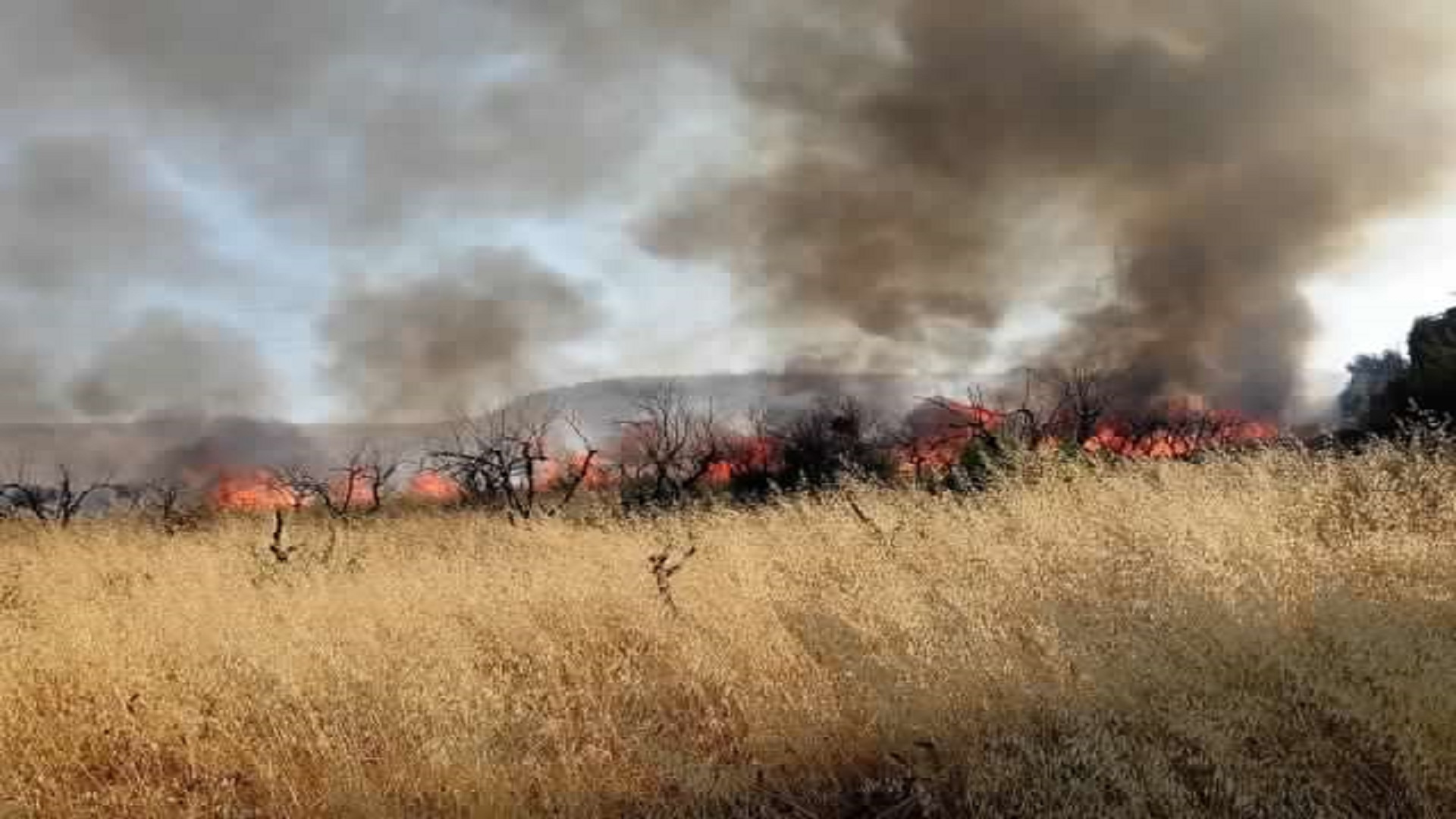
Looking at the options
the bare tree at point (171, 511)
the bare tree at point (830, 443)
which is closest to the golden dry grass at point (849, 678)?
the bare tree at point (171, 511)

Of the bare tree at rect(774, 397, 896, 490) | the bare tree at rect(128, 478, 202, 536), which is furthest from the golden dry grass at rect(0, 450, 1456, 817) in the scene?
the bare tree at rect(774, 397, 896, 490)

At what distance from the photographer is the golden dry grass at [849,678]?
380cm

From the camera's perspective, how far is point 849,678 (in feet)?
16.1

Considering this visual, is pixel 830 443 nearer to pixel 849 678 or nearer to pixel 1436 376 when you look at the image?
pixel 1436 376

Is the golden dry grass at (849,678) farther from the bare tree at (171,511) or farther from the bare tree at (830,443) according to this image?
the bare tree at (830,443)

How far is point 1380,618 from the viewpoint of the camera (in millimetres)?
4430

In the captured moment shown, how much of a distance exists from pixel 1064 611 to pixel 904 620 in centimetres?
79

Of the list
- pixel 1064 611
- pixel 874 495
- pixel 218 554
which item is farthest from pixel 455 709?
pixel 218 554

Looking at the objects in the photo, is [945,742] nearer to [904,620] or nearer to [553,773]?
[904,620]

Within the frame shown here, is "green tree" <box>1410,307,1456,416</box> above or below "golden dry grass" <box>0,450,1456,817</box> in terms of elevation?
above

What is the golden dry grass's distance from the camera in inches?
149

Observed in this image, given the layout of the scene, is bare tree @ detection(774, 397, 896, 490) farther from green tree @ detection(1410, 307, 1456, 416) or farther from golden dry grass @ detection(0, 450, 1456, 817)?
golden dry grass @ detection(0, 450, 1456, 817)

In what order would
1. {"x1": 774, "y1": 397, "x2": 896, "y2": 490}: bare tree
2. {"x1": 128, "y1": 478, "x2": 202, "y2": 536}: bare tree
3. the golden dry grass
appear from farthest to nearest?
{"x1": 774, "y1": 397, "x2": 896, "y2": 490}: bare tree → {"x1": 128, "y1": 478, "x2": 202, "y2": 536}: bare tree → the golden dry grass

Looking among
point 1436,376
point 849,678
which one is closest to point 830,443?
point 1436,376
